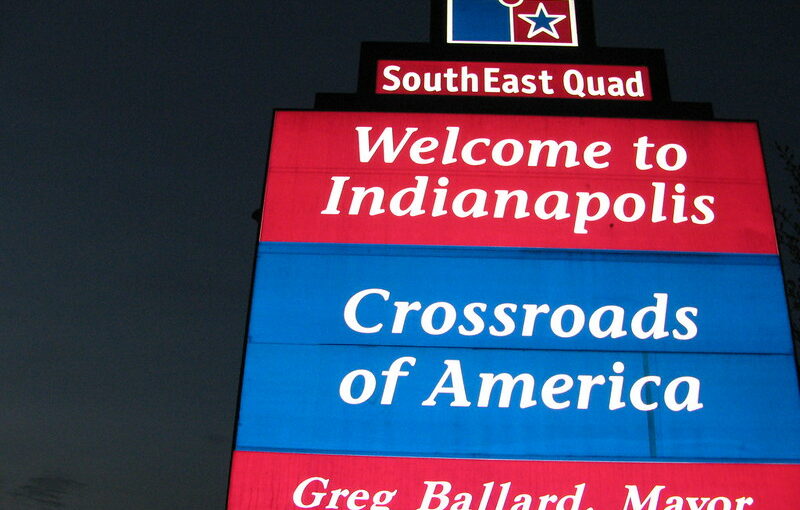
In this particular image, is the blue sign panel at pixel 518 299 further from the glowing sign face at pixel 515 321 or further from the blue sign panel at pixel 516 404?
the blue sign panel at pixel 516 404

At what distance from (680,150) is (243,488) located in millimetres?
4849

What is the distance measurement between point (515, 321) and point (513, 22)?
360 cm

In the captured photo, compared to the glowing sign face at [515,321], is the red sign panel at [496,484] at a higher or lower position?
lower

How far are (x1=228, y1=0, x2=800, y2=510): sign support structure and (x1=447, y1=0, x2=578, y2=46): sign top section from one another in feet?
1.91

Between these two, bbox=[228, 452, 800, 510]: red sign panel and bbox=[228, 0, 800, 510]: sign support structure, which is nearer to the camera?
bbox=[228, 452, 800, 510]: red sign panel

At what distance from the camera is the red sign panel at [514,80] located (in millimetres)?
7668

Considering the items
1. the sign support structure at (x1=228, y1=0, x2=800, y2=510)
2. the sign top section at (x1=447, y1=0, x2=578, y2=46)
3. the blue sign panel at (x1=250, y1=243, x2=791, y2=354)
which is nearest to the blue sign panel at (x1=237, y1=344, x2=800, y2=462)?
the sign support structure at (x1=228, y1=0, x2=800, y2=510)

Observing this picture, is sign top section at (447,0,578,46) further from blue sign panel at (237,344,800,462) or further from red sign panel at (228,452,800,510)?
red sign panel at (228,452,800,510)

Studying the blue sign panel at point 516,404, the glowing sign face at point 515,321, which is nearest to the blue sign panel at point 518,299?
the glowing sign face at point 515,321

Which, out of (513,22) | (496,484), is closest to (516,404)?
(496,484)

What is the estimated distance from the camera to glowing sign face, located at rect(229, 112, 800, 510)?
587 centimetres

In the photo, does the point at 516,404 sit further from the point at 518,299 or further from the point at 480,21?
the point at 480,21

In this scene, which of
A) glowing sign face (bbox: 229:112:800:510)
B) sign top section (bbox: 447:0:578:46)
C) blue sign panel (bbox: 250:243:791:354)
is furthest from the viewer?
sign top section (bbox: 447:0:578:46)

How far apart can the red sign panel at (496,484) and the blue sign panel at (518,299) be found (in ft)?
3.19
